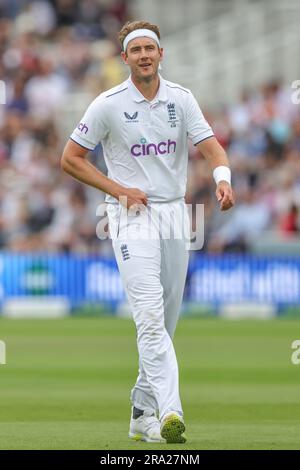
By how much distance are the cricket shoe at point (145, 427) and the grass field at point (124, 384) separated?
120 millimetres

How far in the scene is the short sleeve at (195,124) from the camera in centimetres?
948

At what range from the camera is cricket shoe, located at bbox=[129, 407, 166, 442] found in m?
9.31

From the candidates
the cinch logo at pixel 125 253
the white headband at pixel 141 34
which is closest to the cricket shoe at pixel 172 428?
the cinch logo at pixel 125 253

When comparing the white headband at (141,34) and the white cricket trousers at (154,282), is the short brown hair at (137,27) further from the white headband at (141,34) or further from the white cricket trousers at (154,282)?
the white cricket trousers at (154,282)

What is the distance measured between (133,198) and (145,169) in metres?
0.24

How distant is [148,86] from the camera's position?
9.38m

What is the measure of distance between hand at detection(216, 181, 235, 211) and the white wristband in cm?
9

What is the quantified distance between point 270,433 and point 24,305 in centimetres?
1387

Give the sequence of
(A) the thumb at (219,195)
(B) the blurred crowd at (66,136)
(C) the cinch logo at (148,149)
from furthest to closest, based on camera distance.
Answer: (B) the blurred crowd at (66,136) < (C) the cinch logo at (148,149) < (A) the thumb at (219,195)

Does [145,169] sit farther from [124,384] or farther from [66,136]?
[66,136]

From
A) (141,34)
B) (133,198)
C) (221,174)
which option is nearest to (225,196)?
(221,174)

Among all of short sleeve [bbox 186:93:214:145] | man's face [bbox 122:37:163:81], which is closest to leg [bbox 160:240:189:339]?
short sleeve [bbox 186:93:214:145]

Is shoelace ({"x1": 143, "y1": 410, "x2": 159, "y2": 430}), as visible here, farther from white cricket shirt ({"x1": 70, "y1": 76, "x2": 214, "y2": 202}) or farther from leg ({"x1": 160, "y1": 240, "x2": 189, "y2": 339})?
white cricket shirt ({"x1": 70, "y1": 76, "x2": 214, "y2": 202})

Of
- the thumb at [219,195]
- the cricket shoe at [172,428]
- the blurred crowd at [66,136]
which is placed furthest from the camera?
the blurred crowd at [66,136]
